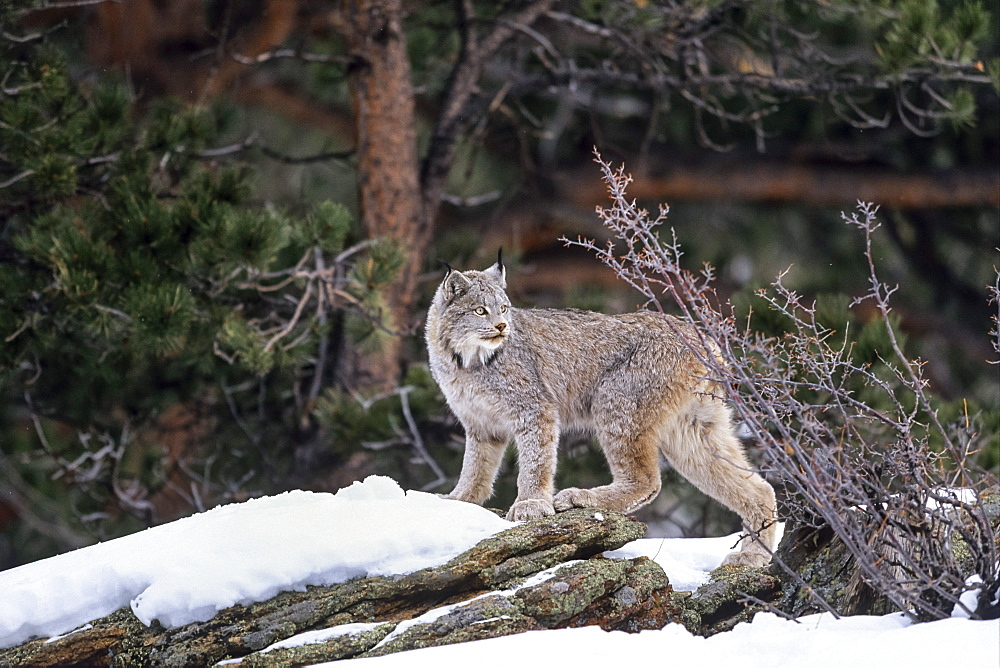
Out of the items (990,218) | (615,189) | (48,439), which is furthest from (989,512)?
(48,439)

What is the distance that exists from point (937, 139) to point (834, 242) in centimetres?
163

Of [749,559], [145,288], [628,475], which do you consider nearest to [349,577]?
[628,475]

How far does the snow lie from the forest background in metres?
2.44

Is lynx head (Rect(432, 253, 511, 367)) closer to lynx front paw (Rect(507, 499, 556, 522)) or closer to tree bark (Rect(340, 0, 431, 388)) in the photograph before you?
lynx front paw (Rect(507, 499, 556, 522))

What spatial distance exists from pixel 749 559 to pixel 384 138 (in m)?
5.27

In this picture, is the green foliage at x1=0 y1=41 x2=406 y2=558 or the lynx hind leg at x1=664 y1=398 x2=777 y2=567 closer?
the lynx hind leg at x1=664 y1=398 x2=777 y2=567

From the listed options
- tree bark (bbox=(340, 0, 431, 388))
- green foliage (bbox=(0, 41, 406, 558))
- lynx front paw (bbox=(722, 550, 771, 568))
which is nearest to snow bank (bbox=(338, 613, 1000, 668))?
lynx front paw (bbox=(722, 550, 771, 568))

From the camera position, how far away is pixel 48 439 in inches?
428

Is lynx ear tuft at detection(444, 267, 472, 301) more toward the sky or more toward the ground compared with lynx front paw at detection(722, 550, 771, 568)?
more toward the sky

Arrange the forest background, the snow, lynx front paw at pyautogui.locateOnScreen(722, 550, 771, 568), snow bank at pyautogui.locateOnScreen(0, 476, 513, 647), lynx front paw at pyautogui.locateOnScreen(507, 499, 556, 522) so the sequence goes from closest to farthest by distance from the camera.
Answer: the snow → snow bank at pyautogui.locateOnScreen(0, 476, 513, 647) → lynx front paw at pyautogui.locateOnScreen(507, 499, 556, 522) → lynx front paw at pyautogui.locateOnScreen(722, 550, 771, 568) → the forest background

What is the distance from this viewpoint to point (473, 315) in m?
6.26

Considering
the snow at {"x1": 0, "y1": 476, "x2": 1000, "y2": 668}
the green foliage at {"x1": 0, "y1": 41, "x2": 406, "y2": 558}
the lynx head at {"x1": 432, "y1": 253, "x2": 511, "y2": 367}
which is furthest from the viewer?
the green foliage at {"x1": 0, "y1": 41, "x2": 406, "y2": 558}

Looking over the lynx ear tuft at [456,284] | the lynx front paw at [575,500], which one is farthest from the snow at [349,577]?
the lynx ear tuft at [456,284]

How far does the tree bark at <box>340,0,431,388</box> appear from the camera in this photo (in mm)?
9680
